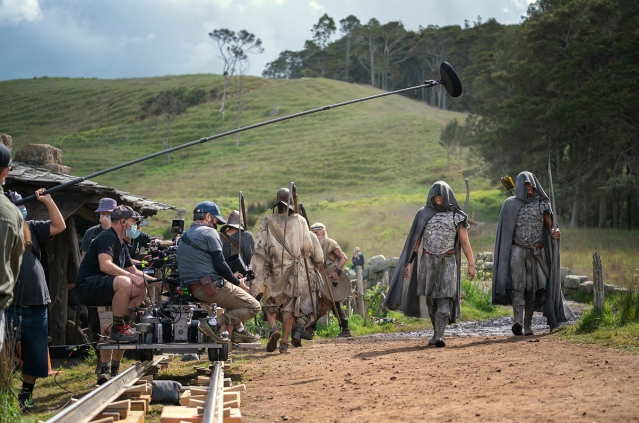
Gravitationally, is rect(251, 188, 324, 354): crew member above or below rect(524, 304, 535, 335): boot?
above

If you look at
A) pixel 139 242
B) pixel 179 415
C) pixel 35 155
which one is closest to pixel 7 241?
pixel 179 415

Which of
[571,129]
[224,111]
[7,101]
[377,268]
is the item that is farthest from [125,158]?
[377,268]

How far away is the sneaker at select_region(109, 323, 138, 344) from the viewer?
8.25 meters

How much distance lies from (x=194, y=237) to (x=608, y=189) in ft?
99.1

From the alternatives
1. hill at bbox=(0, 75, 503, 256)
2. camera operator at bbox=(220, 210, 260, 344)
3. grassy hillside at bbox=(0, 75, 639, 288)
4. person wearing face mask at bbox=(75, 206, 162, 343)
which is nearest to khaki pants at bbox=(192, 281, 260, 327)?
person wearing face mask at bbox=(75, 206, 162, 343)

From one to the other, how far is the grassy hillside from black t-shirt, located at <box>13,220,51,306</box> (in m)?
19.9

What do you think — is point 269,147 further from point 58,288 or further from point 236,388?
point 236,388

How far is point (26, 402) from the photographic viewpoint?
7109mm

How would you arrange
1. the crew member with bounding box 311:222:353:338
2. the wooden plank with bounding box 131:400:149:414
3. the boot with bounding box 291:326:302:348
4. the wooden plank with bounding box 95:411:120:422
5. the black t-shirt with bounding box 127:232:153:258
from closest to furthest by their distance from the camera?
the wooden plank with bounding box 95:411:120:422, the wooden plank with bounding box 131:400:149:414, the black t-shirt with bounding box 127:232:153:258, the boot with bounding box 291:326:302:348, the crew member with bounding box 311:222:353:338

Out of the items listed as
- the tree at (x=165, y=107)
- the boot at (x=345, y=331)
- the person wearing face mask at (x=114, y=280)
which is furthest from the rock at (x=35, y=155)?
the tree at (x=165, y=107)

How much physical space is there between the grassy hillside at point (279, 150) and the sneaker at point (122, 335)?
1901cm

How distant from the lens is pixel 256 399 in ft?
24.3

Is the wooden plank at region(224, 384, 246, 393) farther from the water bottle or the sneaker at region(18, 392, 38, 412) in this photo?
the sneaker at region(18, 392, 38, 412)

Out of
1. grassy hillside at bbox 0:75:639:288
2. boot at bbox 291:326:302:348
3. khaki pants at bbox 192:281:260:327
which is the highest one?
grassy hillside at bbox 0:75:639:288
